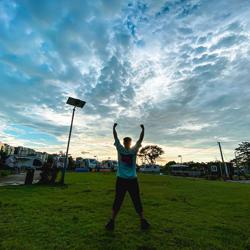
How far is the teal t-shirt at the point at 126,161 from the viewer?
3902 millimetres

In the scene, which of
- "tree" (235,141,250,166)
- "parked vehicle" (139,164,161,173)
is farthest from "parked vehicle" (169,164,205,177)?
"tree" (235,141,250,166)

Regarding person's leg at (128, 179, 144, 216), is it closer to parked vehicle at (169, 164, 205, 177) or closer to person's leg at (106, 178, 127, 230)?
person's leg at (106, 178, 127, 230)

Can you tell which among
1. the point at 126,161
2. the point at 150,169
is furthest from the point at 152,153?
the point at 126,161

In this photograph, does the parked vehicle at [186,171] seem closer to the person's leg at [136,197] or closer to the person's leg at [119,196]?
the person's leg at [136,197]

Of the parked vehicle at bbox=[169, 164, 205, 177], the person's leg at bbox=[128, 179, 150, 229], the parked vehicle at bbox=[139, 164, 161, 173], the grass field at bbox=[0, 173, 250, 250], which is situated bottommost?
the grass field at bbox=[0, 173, 250, 250]

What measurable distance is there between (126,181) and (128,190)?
185 mm

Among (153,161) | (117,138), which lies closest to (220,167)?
(117,138)

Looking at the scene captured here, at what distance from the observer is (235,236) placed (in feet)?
11.5

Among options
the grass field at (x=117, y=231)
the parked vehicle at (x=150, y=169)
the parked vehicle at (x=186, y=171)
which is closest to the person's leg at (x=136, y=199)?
the grass field at (x=117, y=231)

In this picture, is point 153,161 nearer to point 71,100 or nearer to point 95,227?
point 71,100

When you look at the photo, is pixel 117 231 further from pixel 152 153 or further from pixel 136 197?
pixel 152 153

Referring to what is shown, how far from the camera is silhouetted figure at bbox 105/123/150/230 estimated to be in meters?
3.76

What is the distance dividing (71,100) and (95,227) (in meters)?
11.8

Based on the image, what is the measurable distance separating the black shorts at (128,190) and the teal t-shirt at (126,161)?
0.34 feet
